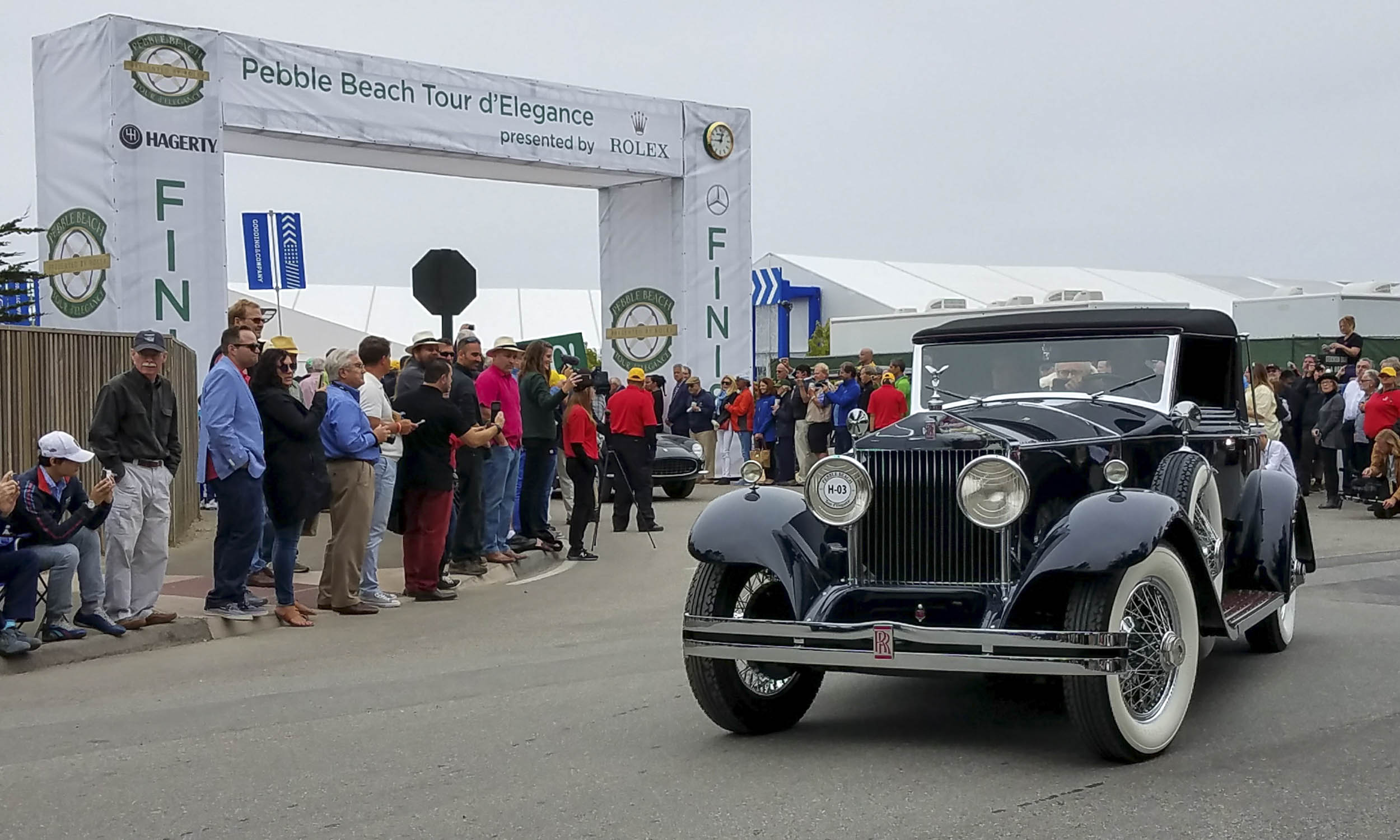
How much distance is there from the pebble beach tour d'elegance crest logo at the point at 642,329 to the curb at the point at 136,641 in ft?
47.2

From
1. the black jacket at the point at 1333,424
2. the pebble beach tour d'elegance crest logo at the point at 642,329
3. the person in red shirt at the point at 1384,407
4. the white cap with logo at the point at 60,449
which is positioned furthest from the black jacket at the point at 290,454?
the pebble beach tour d'elegance crest logo at the point at 642,329

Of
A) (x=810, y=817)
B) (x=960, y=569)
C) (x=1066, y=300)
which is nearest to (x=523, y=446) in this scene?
(x=960, y=569)

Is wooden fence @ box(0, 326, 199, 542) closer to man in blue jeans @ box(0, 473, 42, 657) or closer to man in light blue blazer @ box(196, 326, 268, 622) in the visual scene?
man in light blue blazer @ box(196, 326, 268, 622)

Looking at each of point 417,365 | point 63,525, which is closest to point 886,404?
point 417,365

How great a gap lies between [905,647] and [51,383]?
29.9 ft

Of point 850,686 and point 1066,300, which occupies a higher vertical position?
point 1066,300

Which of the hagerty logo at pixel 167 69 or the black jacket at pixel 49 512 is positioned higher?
the hagerty logo at pixel 167 69

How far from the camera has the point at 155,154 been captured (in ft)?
54.3

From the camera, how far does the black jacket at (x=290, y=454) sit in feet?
31.2

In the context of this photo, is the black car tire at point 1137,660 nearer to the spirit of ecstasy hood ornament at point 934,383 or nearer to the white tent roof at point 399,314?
the spirit of ecstasy hood ornament at point 934,383

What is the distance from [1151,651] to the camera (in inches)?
237

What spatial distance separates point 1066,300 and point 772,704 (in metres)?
18.7

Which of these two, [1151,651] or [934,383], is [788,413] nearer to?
[934,383]

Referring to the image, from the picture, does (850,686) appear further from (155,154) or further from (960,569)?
(155,154)
